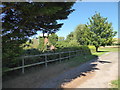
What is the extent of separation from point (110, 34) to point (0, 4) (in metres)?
25.1

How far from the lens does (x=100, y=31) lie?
2520 centimetres

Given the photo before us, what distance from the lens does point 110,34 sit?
25.3 meters

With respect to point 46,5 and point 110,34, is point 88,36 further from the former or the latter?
point 46,5

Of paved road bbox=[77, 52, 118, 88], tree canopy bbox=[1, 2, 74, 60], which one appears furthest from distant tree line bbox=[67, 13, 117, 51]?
tree canopy bbox=[1, 2, 74, 60]

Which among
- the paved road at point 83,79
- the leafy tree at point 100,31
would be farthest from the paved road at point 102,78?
the leafy tree at point 100,31

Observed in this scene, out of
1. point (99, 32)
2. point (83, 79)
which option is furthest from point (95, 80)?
point (99, 32)

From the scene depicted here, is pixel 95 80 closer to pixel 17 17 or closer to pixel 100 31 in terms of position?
pixel 17 17

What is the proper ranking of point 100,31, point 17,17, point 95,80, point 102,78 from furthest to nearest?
point 100,31 < point 102,78 < point 95,80 < point 17,17

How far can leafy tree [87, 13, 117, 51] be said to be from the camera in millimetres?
24609

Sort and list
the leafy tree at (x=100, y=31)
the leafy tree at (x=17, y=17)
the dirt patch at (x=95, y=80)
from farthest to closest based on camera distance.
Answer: the leafy tree at (x=100, y=31) < the dirt patch at (x=95, y=80) < the leafy tree at (x=17, y=17)

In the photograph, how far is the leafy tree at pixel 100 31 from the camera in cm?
2461

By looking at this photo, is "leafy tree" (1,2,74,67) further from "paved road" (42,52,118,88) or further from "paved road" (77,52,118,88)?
"paved road" (77,52,118,88)

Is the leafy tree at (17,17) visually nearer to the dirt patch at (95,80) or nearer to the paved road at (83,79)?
the paved road at (83,79)

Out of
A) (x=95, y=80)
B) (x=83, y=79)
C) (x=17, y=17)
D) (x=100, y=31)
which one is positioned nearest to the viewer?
(x=17, y=17)
